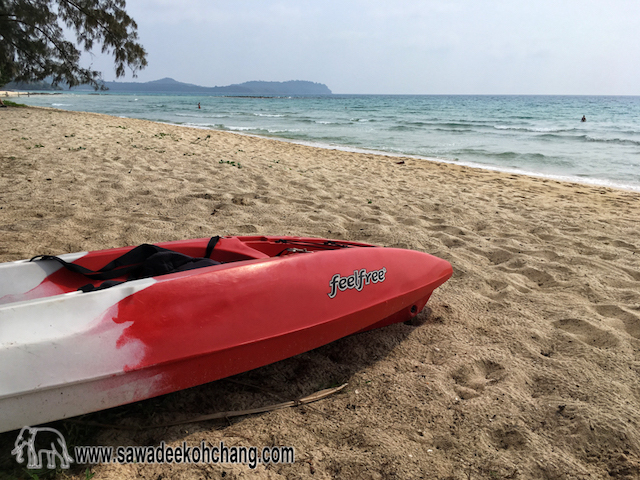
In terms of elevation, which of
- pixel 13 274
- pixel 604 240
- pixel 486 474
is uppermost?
pixel 13 274

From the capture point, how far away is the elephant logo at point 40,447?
1.64m

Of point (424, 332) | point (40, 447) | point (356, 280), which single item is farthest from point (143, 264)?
point (424, 332)

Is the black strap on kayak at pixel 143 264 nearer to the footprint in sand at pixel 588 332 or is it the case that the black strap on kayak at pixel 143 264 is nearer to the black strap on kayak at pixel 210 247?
the black strap on kayak at pixel 210 247

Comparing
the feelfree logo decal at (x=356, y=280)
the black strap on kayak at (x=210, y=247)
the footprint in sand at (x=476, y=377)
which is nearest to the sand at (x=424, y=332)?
the footprint in sand at (x=476, y=377)

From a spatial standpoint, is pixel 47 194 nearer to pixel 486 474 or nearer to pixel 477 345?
pixel 477 345

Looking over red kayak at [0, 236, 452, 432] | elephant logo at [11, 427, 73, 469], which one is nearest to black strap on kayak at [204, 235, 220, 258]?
red kayak at [0, 236, 452, 432]

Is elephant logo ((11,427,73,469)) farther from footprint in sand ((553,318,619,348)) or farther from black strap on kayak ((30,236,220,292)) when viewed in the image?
footprint in sand ((553,318,619,348))

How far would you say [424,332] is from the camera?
2799 mm

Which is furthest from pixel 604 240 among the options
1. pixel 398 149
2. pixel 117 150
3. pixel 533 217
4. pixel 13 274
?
pixel 398 149

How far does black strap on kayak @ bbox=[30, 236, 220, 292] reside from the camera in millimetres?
2451

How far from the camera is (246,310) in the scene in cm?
207

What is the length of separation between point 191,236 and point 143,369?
2370 mm

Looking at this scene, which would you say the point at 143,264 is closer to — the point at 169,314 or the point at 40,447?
the point at 169,314

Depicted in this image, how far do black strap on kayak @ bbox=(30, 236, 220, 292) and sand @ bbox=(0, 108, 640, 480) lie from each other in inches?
28.3
